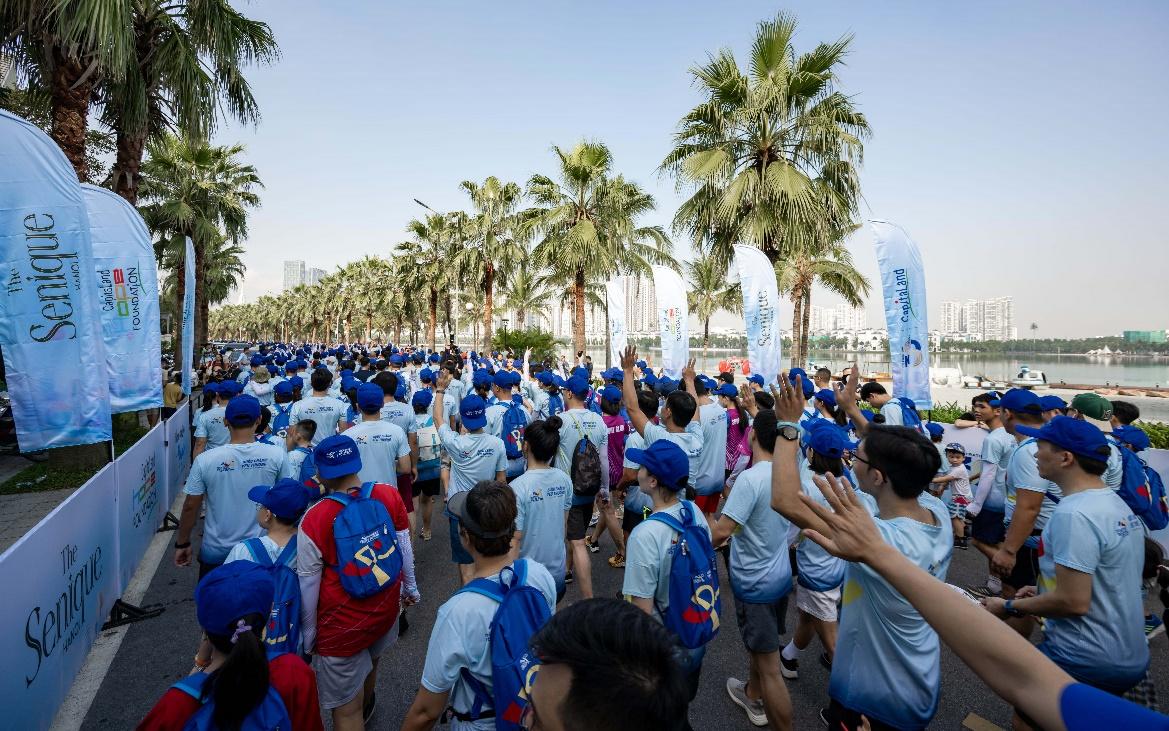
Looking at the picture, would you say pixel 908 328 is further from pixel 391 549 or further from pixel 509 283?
pixel 509 283

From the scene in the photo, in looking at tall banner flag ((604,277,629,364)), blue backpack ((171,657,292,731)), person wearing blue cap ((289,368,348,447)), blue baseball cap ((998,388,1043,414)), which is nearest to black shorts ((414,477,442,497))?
person wearing blue cap ((289,368,348,447))

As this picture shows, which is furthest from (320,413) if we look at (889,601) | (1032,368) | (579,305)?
(1032,368)

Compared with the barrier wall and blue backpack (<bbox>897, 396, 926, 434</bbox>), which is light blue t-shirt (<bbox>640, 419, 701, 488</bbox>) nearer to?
blue backpack (<bbox>897, 396, 926, 434</bbox>)

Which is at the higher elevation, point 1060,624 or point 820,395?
point 820,395

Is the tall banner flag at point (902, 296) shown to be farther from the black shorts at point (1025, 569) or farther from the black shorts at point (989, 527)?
the black shorts at point (1025, 569)

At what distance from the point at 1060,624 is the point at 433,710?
2976 mm

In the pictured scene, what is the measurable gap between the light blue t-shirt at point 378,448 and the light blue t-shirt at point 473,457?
61cm

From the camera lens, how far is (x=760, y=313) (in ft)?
32.4

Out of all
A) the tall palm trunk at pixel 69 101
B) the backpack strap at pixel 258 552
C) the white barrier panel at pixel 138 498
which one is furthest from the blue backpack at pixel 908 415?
the tall palm trunk at pixel 69 101

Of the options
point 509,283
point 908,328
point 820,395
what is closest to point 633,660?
point 820,395

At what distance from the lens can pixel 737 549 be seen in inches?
130

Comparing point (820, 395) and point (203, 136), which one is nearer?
point (820, 395)

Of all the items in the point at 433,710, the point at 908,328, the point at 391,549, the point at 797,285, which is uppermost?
the point at 797,285

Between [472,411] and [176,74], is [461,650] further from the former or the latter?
[176,74]
